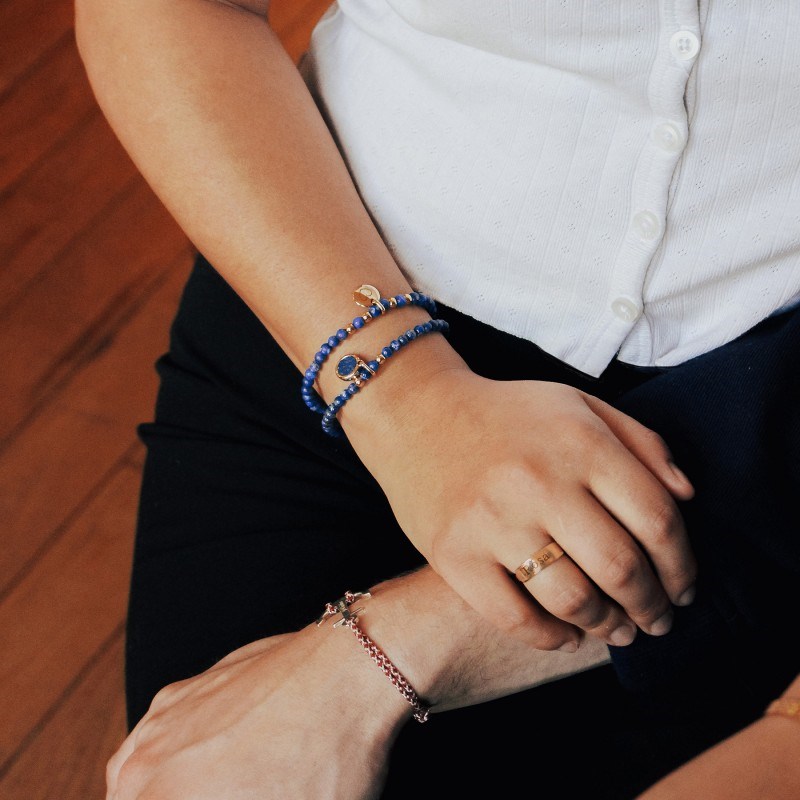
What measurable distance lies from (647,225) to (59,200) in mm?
1394

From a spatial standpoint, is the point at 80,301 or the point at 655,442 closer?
the point at 655,442

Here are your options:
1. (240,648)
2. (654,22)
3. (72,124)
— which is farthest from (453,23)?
(72,124)

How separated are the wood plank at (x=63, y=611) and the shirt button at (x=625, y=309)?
3.18 feet

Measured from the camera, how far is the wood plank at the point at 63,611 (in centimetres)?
121

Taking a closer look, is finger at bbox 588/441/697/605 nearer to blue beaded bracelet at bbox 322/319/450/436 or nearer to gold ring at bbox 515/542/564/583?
gold ring at bbox 515/542/564/583

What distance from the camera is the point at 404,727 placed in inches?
26.4

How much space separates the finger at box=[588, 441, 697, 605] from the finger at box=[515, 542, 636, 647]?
0.04 metres

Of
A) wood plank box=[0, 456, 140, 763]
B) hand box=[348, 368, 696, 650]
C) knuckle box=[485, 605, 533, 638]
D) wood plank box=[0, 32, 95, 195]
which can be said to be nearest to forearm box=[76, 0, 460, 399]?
hand box=[348, 368, 696, 650]

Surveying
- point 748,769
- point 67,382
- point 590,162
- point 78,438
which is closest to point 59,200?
point 67,382

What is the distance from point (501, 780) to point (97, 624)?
2.71ft

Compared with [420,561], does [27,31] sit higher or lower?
higher

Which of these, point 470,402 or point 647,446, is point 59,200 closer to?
point 470,402

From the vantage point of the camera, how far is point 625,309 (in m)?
0.63

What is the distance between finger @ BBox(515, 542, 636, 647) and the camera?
1.76 feet
